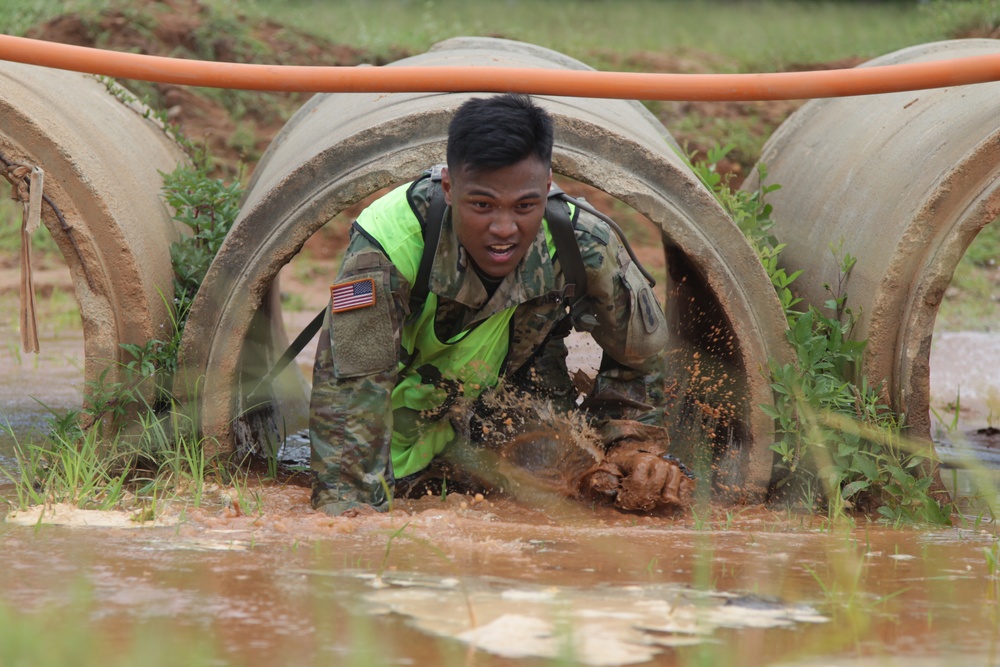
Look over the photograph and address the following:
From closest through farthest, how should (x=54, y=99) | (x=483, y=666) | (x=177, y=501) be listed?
1. (x=483, y=666)
2. (x=177, y=501)
3. (x=54, y=99)

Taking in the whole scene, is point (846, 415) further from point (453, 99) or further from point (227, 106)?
point (227, 106)

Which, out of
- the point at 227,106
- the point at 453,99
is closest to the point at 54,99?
the point at 453,99

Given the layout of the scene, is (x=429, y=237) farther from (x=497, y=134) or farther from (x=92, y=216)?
(x=92, y=216)

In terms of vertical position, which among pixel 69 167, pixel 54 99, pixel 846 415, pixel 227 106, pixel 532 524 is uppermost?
pixel 227 106

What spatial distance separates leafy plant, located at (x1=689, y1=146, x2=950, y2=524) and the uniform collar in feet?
2.94

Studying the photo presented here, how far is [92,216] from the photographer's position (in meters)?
3.79

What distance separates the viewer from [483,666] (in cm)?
199

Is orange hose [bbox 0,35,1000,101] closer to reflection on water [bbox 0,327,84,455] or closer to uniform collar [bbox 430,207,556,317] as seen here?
uniform collar [bbox 430,207,556,317]

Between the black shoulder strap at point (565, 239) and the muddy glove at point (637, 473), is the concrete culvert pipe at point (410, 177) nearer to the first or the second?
the black shoulder strap at point (565, 239)

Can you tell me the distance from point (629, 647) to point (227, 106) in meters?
8.42

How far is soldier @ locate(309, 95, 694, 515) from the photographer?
128 inches

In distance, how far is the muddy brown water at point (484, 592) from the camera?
6.77ft

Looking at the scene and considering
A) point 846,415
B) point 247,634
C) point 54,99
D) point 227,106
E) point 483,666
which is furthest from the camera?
point 227,106

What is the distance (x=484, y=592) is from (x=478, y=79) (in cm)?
182
